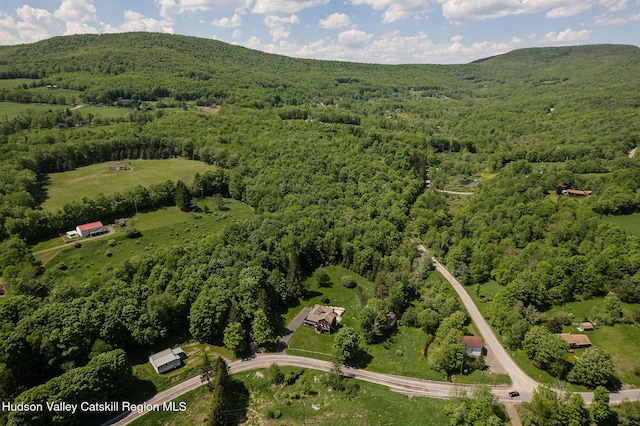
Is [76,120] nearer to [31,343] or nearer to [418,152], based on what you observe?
[31,343]

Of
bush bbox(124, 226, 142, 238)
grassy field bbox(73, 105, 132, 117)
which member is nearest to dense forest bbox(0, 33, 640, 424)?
grassy field bbox(73, 105, 132, 117)

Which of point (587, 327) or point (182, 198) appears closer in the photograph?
point (587, 327)

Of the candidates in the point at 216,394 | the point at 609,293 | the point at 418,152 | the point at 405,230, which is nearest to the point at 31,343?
the point at 216,394

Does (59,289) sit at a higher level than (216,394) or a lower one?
higher

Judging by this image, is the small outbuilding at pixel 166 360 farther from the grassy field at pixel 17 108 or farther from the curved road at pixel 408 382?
the grassy field at pixel 17 108

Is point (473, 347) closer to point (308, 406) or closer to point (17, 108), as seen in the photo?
point (308, 406)

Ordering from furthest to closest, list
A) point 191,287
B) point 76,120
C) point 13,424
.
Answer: point 76,120, point 191,287, point 13,424

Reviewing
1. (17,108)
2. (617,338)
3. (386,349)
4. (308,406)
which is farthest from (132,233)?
(17,108)
